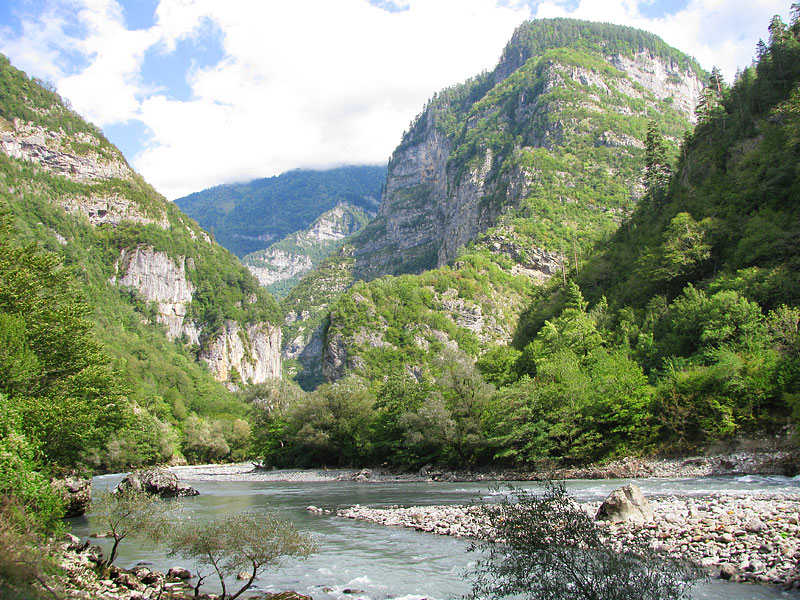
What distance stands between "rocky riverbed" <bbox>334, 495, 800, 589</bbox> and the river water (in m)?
0.82

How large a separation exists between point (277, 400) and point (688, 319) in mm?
59345

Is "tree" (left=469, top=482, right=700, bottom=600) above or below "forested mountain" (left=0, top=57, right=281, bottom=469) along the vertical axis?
below

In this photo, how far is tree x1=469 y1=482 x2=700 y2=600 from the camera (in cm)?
849

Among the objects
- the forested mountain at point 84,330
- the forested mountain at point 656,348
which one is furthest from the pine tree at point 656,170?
the forested mountain at point 84,330

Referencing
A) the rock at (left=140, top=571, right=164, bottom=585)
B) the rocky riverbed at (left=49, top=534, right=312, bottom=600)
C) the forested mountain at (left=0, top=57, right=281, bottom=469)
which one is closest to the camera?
the rocky riverbed at (left=49, top=534, right=312, bottom=600)

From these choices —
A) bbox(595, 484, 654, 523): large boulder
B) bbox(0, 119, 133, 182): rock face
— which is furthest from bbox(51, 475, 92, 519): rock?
bbox(0, 119, 133, 182): rock face

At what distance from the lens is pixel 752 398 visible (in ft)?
126

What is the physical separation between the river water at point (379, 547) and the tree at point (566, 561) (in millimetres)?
3247

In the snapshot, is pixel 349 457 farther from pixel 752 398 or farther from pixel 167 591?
pixel 167 591

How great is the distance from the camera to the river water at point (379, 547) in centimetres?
1625

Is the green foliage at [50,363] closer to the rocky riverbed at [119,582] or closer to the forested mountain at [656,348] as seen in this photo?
the rocky riverbed at [119,582]

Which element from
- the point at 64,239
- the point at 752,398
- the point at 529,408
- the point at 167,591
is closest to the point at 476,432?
the point at 529,408

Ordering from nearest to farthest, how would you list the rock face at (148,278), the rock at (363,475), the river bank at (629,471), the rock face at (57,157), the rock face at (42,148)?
the river bank at (629,471)
the rock at (363,475)
the rock face at (42,148)
the rock face at (57,157)
the rock face at (148,278)

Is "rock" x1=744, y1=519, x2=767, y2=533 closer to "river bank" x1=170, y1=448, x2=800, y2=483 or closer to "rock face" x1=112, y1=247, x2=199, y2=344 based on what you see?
"river bank" x1=170, y1=448, x2=800, y2=483
